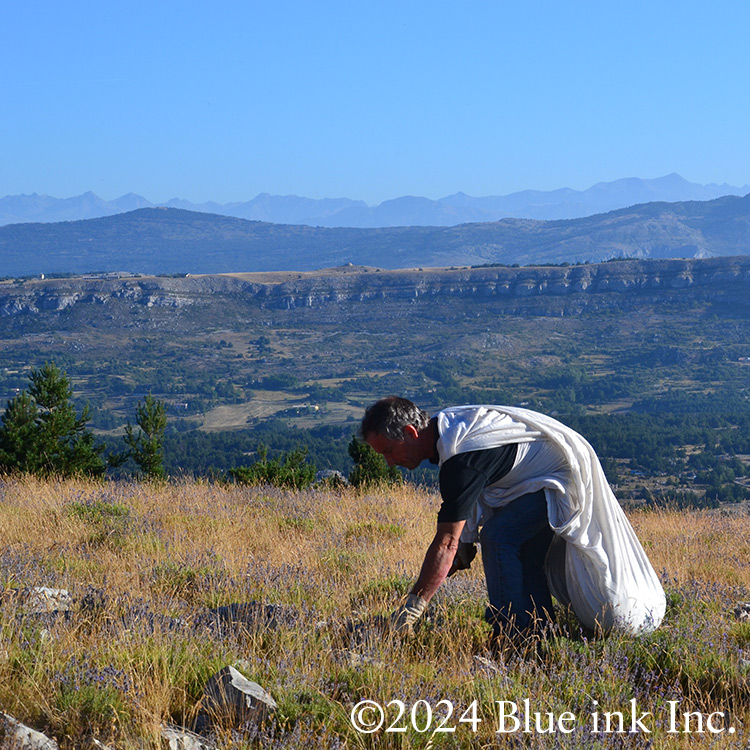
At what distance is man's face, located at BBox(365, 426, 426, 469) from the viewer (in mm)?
3445

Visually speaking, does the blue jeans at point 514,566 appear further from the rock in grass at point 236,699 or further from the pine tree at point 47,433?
the pine tree at point 47,433

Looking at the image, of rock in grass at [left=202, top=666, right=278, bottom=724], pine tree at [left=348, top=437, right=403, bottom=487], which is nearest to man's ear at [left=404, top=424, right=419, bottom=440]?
rock in grass at [left=202, top=666, right=278, bottom=724]

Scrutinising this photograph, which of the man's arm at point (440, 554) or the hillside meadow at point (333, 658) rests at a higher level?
the man's arm at point (440, 554)

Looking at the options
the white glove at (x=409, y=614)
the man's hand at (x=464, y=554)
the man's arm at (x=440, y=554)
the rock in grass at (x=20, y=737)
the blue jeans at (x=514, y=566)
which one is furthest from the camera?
the man's hand at (x=464, y=554)

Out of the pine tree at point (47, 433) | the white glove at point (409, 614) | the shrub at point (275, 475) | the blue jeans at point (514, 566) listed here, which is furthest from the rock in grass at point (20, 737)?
the pine tree at point (47, 433)

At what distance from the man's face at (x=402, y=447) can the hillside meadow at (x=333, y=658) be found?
738 millimetres

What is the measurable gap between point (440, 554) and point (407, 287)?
155152mm

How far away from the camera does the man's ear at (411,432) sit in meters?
3.43

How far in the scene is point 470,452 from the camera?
11.1 feet

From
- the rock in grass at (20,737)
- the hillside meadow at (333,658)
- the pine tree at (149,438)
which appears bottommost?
the pine tree at (149,438)

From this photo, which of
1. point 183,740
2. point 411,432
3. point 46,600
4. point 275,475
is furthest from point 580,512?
point 275,475

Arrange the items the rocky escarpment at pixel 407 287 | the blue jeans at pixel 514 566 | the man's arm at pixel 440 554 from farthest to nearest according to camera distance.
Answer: the rocky escarpment at pixel 407 287, the blue jeans at pixel 514 566, the man's arm at pixel 440 554

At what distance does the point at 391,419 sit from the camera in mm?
3428

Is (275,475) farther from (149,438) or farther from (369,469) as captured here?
(149,438)
